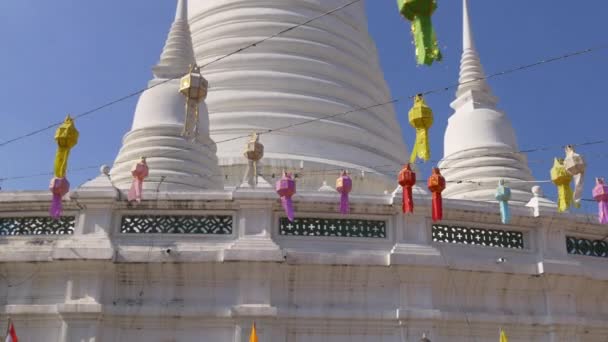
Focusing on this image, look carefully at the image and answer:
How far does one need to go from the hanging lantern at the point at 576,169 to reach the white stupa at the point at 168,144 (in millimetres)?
7121

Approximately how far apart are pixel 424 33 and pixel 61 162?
6839 millimetres

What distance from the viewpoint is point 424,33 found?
8.21 m

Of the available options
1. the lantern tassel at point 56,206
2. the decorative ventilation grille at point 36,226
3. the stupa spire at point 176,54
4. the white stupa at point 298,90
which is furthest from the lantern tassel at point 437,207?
the stupa spire at point 176,54

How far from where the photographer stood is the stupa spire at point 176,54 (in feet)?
59.2

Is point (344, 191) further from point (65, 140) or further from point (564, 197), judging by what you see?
point (65, 140)

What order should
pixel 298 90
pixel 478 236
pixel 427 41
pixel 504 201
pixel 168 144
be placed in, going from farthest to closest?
pixel 298 90 < pixel 168 144 < pixel 478 236 < pixel 504 201 < pixel 427 41

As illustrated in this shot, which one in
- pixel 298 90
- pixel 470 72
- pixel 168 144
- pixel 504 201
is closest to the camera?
pixel 504 201

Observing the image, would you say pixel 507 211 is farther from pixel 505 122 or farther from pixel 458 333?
pixel 505 122

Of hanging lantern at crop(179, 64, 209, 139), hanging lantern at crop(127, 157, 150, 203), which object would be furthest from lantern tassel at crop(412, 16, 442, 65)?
hanging lantern at crop(127, 157, 150, 203)

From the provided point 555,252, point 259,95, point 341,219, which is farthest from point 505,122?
point 341,219

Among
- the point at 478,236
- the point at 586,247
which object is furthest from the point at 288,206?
the point at 586,247

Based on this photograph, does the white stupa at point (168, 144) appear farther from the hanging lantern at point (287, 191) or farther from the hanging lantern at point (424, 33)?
the hanging lantern at point (424, 33)

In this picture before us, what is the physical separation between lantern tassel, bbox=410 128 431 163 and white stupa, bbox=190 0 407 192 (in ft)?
20.3

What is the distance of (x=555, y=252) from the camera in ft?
40.9
